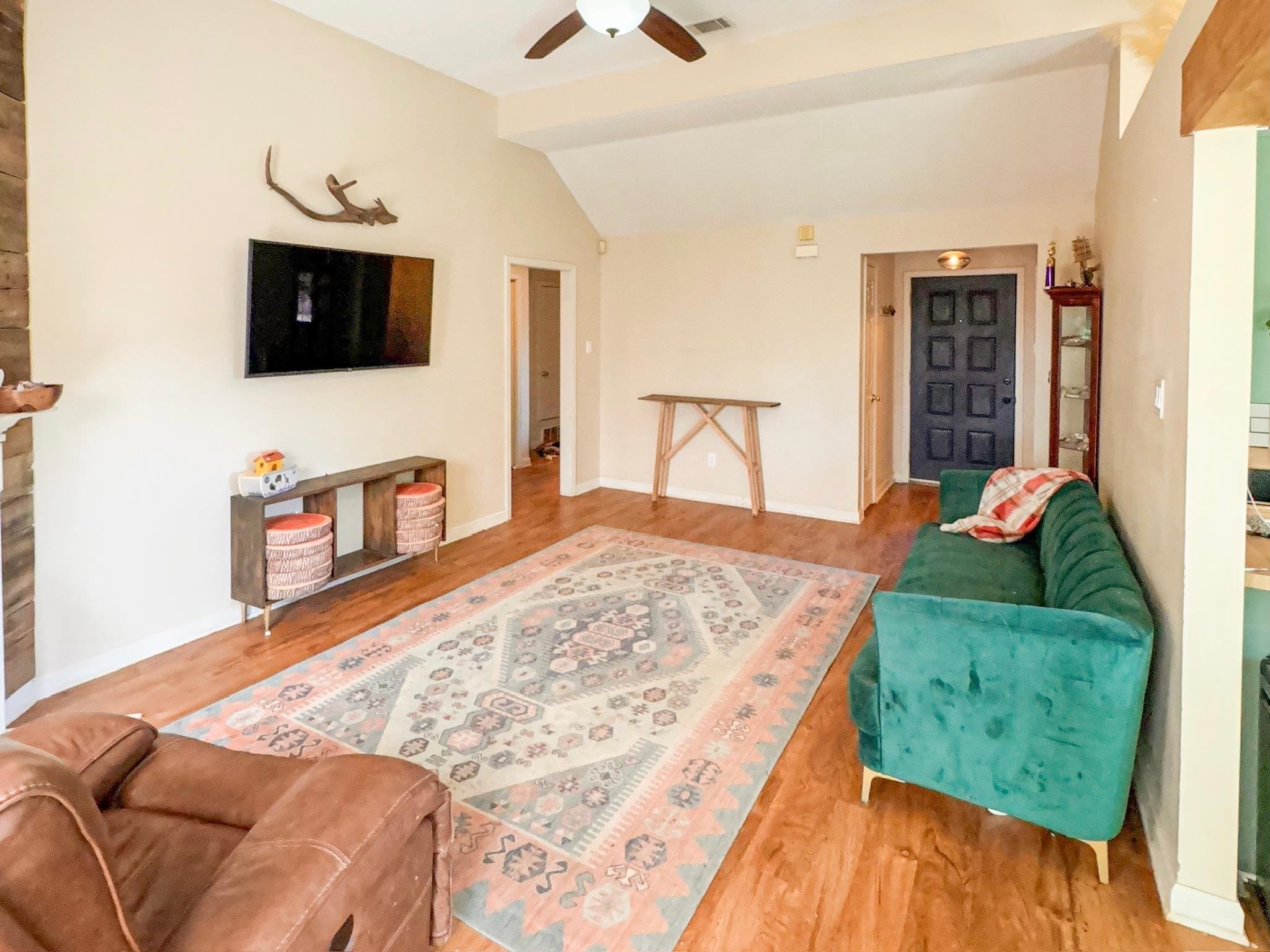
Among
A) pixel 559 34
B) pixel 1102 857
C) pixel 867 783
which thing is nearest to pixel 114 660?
pixel 867 783

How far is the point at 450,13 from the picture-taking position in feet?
12.2

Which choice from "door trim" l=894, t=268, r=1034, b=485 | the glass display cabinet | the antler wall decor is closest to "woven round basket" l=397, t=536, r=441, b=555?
the antler wall decor

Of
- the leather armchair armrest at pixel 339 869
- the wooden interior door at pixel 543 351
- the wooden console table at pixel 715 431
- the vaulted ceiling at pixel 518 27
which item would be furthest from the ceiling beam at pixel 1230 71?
the wooden interior door at pixel 543 351

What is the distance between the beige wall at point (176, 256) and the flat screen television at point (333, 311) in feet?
0.39

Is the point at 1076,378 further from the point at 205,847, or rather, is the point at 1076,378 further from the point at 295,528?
Result: the point at 205,847

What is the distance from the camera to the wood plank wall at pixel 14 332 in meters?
2.68

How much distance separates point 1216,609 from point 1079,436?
8.86 feet

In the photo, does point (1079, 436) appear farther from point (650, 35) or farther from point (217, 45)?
point (217, 45)

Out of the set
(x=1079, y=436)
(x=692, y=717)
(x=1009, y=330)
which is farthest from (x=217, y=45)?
(x=1009, y=330)

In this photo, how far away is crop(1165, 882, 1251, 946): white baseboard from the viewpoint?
1726 mm

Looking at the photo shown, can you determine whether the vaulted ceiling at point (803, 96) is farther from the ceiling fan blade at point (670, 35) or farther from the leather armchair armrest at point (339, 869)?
the leather armchair armrest at point (339, 869)

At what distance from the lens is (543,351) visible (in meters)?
8.03

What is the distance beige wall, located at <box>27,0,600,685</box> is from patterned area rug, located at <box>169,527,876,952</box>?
882 mm

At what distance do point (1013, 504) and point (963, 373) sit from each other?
3644 millimetres
